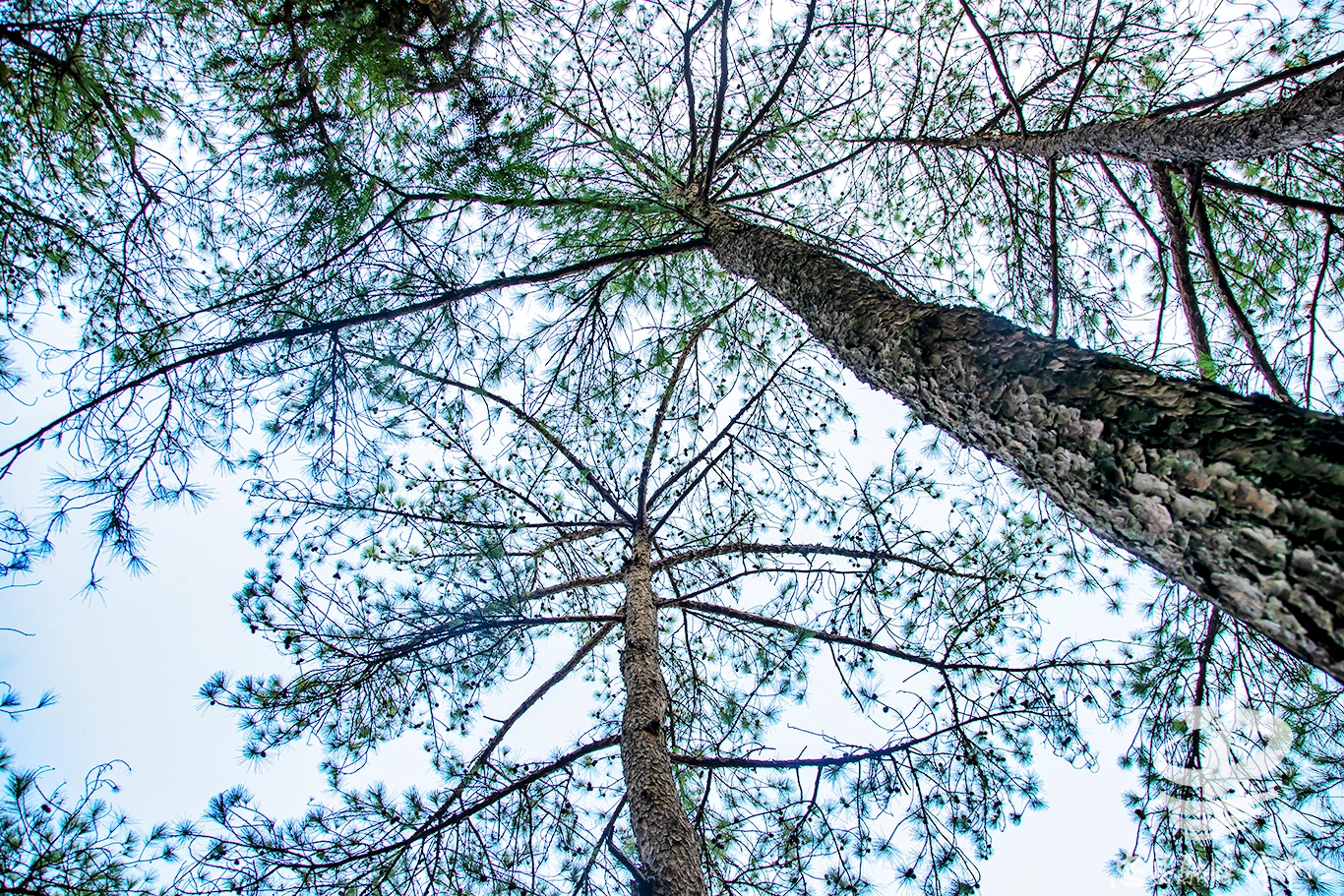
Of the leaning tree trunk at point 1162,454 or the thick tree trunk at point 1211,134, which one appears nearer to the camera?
the leaning tree trunk at point 1162,454

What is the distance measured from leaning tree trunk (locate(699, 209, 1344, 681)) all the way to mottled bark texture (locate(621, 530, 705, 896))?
5.95 ft

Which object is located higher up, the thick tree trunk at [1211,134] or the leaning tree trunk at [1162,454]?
the thick tree trunk at [1211,134]

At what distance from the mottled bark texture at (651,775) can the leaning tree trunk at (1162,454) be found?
1.81 m

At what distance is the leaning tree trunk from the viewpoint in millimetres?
833

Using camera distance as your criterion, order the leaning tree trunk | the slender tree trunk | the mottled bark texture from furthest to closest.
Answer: the slender tree trunk → the mottled bark texture → the leaning tree trunk

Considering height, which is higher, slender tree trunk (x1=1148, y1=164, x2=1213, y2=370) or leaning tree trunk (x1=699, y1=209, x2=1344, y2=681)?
slender tree trunk (x1=1148, y1=164, x2=1213, y2=370)

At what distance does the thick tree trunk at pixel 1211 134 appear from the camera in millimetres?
2227

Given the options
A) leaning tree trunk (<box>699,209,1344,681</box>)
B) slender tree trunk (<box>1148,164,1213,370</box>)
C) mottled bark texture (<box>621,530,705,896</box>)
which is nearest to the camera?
leaning tree trunk (<box>699,209,1344,681</box>)

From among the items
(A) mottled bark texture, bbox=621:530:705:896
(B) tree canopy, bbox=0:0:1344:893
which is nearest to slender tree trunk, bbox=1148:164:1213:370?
(B) tree canopy, bbox=0:0:1344:893

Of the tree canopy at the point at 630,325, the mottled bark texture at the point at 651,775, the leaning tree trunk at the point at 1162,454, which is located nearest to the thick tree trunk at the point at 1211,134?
the tree canopy at the point at 630,325

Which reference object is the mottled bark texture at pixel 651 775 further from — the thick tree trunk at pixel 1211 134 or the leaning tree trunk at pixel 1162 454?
the thick tree trunk at pixel 1211 134

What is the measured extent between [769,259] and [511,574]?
1.86 metres

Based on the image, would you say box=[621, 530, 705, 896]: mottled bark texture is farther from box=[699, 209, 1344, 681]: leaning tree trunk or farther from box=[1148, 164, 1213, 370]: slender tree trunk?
box=[1148, 164, 1213, 370]: slender tree trunk

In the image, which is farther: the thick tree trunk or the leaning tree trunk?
the thick tree trunk
